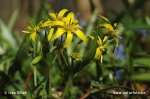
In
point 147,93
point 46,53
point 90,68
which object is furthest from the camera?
point 90,68

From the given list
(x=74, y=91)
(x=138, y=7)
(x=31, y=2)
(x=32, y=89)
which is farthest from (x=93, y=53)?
(x=31, y=2)

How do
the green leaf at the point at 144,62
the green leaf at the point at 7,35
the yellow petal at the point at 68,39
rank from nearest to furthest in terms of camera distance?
the yellow petal at the point at 68,39 < the green leaf at the point at 144,62 < the green leaf at the point at 7,35

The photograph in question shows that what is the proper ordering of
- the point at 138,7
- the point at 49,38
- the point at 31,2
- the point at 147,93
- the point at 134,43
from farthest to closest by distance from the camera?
the point at 31,2 → the point at 138,7 → the point at 134,43 → the point at 147,93 → the point at 49,38

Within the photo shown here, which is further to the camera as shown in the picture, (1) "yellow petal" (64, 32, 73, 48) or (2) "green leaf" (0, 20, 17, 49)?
(2) "green leaf" (0, 20, 17, 49)

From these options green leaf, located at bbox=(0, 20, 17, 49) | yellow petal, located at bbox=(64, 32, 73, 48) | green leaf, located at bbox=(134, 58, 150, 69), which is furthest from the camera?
green leaf, located at bbox=(0, 20, 17, 49)

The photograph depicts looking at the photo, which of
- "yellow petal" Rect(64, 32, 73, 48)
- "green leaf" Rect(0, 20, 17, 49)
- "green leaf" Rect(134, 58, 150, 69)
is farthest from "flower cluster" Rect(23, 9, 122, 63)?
"green leaf" Rect(0, 20, 17, 49)

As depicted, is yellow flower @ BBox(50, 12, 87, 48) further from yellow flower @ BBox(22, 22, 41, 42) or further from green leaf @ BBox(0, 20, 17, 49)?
green leaf @ BBox(0, 20, 17, 49)

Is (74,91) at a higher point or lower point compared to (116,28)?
lower

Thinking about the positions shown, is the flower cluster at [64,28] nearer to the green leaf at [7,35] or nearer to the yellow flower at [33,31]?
the yellow flower at [33,31]

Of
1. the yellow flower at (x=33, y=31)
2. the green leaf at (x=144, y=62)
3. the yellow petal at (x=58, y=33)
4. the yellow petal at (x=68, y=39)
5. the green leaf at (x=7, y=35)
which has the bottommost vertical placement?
the green leaf at (x=144, y=62)

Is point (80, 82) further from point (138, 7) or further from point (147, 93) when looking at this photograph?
point (138, 7)

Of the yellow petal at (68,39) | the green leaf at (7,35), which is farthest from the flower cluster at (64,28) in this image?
the green leaf at (7,35)
